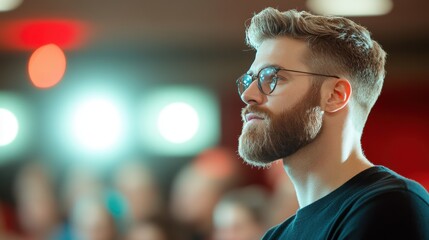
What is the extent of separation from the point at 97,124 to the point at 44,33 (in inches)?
18.5

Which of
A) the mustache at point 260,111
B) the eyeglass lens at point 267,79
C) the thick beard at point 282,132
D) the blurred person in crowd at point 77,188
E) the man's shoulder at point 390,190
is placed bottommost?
the blurred person in crowd at point 77,188

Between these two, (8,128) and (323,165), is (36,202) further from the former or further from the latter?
(323,165)

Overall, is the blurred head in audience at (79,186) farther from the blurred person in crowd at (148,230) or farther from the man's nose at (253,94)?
the man's nose at (253,94)

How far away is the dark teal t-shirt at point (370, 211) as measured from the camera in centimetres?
123

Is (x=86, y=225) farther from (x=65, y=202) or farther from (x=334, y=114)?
(x=334, y=114)

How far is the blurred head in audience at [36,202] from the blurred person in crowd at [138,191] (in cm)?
30

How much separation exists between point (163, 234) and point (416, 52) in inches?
52.1

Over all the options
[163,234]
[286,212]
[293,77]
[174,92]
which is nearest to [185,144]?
[174,92]

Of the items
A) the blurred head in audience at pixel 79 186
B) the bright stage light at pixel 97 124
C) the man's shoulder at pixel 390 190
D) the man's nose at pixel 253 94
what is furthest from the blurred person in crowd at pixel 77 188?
the man's shoulder at pixel 390 190

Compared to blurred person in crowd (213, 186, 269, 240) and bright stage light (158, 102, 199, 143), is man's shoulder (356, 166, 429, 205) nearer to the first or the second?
blurred person in crowd (213, 186, 269, 240)

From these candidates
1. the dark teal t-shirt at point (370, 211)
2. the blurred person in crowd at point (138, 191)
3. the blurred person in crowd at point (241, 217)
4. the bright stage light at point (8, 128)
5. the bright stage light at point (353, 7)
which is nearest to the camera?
the dark teal t-shirt at point (370, 211)

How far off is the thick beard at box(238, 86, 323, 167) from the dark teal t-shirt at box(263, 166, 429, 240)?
0.12 meters

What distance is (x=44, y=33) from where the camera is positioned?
3381 millimetres

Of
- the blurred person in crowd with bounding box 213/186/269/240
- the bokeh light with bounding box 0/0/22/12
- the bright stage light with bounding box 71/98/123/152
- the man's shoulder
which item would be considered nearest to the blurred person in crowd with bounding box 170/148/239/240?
the blurred person in crowd with bounding box 213/186/269/240
